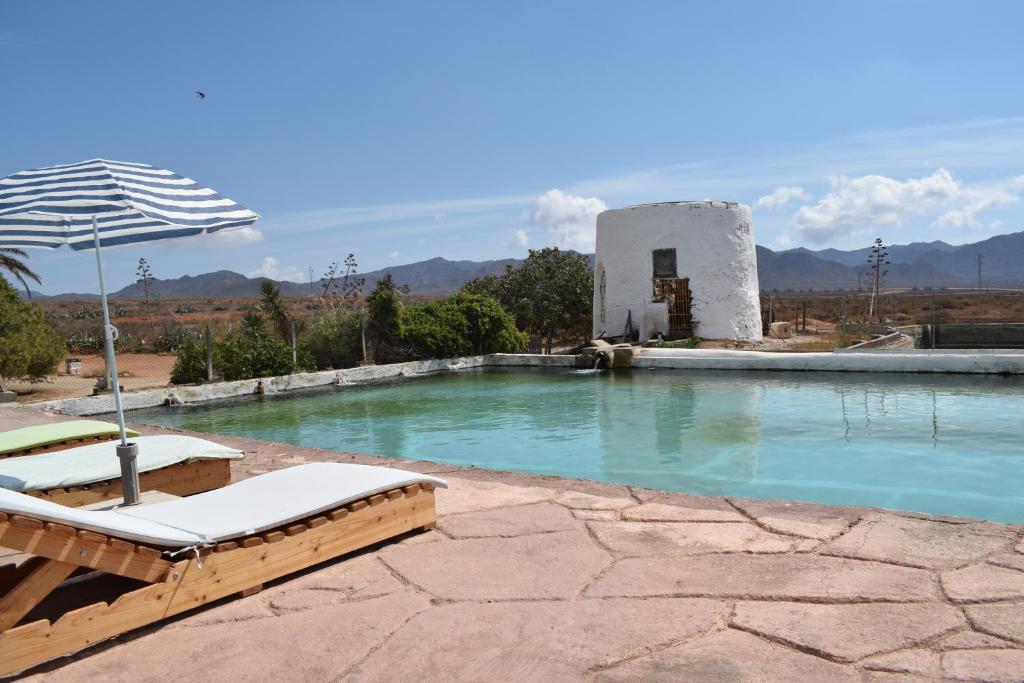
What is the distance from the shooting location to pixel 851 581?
341 cm

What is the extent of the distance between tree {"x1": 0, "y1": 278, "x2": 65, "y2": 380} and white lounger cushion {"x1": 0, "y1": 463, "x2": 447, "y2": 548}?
41.4ft

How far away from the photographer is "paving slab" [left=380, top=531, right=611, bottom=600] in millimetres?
3502

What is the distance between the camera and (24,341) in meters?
14.5

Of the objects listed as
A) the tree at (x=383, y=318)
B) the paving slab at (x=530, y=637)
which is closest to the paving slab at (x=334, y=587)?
the paving slab at (x=530, y=637)

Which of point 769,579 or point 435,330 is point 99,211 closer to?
point 769,579

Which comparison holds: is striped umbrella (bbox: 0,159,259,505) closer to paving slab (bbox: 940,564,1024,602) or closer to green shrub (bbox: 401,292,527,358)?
paving slab (bbox: 940,564,1024,602)

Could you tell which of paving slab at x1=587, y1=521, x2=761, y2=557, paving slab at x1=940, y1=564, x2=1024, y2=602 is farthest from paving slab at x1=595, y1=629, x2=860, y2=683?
paving slab at x1=587, y1=521, x2=761, y2=557

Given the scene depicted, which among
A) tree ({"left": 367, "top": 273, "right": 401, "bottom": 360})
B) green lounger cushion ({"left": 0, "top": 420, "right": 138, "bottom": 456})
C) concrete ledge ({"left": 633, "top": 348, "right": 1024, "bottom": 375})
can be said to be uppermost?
tree ({"left": 367, "top": 273, "right": 401, "bottom": 360})

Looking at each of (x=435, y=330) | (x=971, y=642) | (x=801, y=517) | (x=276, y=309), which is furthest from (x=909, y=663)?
(x=276, y=309)

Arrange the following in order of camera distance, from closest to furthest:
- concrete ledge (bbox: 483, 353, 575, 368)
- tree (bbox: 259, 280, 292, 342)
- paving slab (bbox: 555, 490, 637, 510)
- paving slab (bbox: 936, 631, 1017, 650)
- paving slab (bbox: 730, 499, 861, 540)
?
paving slab (bbox: 936, 631, 1017, 650) → paving slab (bbox: 730, 499, 861, 540) → paving slab (bbox: 555, 490, 637, 510) → tree (bbox: 259, 280, 292, 342) → concrete ledge (bbox: 483, 353, 575, 368)

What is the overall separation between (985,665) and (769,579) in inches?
38.0

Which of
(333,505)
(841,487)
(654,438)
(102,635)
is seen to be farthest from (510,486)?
(654,438)

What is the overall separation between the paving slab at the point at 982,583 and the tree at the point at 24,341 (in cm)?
1541

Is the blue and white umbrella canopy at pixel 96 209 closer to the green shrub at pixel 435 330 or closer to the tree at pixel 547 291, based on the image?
the green shrub at pixel 435 330
